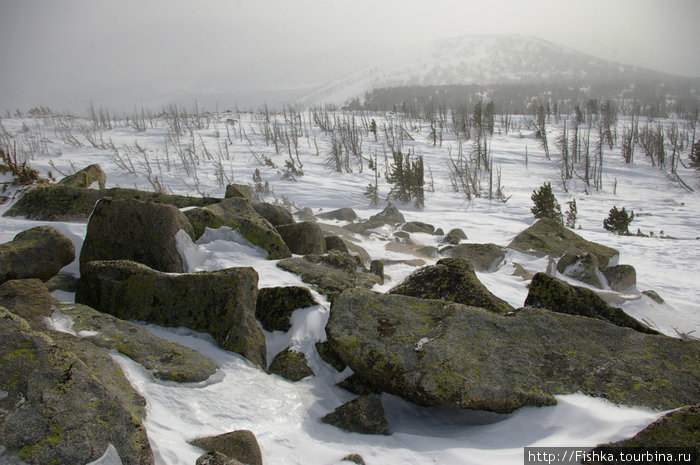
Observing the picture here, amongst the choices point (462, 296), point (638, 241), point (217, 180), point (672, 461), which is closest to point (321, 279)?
point (462, 296)

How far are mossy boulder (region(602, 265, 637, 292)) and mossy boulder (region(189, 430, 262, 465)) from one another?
605cm

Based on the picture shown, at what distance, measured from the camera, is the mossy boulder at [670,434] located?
1809 mm

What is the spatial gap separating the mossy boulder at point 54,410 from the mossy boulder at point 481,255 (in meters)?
5.55

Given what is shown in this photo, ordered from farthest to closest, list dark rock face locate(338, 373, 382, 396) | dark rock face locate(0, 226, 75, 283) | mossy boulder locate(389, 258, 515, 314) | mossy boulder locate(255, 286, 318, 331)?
mossy boulder locate(389, 258, 515, 314) < mossy boulder locate(255, 286, 318, 331) < dark rock face locate(0, 226, 75, 283) < dark rock face locate(338, 373, 382, 396)

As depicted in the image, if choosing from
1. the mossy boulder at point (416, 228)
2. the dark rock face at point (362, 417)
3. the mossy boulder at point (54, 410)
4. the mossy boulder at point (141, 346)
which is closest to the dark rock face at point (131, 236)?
the mossy boulder at point (141, 346)

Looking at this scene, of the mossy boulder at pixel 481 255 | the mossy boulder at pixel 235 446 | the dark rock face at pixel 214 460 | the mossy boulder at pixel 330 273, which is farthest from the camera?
the mossy boulder at pixel 481 255

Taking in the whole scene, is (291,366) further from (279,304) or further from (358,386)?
(279,304)

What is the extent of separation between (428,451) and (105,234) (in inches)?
135

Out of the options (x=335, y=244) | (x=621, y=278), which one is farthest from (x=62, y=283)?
(x=621, y=278)

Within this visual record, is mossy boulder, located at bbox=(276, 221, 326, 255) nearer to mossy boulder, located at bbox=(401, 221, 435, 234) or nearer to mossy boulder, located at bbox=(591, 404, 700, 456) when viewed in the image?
mossy boulder, located at bbox=(591, 404, 700, 456)

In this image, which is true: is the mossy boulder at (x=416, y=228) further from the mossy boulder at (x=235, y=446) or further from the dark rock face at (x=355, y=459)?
the mossy boulder at (x=235, y=446)

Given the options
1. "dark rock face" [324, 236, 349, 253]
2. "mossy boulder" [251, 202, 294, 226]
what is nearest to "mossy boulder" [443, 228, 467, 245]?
"dark rock face" [324, 236, 349, 253]

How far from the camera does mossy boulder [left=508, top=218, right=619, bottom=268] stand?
7.01 m

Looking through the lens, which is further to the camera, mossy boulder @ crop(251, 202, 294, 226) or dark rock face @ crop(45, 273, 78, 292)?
mossy boulder @ crop(251, 202, 294, 226)
